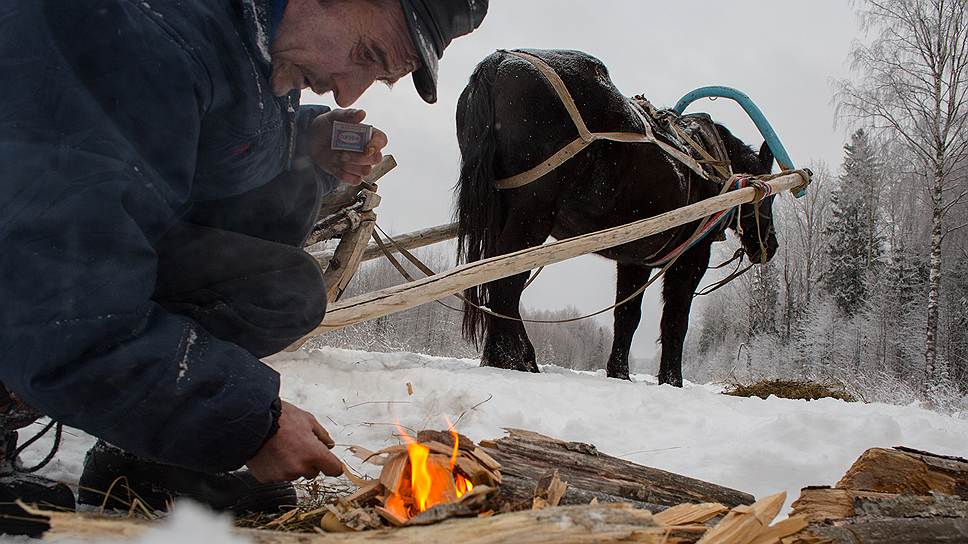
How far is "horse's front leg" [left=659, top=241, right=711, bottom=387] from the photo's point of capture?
613cm

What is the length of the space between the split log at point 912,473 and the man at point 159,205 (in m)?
1.38

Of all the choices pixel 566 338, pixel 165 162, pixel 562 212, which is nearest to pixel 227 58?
pixel 165 162

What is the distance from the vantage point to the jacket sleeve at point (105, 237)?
89 centimetres

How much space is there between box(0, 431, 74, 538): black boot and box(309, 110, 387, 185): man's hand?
1.11 m

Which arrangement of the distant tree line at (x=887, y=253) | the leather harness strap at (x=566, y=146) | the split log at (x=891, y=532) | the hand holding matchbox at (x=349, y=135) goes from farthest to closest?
1. the distant tree line at (x=887, y=253)
2. the leather harness strap at (x=566, y=146)
3. the hand holding matchbox at (x=349, y=135)
4. the split log at (x=891, y=532)

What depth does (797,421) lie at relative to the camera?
2.46 m

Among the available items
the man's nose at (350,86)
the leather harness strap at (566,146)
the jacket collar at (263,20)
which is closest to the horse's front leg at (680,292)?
the leather harness strap at (566,146)

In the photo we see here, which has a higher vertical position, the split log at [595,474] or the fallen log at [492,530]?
the fallen log at [492,530]

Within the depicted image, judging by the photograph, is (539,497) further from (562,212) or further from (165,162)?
(562,212)

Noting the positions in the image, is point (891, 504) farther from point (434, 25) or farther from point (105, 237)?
point (105, 237)

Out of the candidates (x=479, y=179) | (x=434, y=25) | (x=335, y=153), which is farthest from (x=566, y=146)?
(x=434, y=25)

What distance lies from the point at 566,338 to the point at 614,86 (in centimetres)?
6010

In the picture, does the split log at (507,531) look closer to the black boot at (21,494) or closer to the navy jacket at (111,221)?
the navy jacket at (111,221)

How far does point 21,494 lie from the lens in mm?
1312
